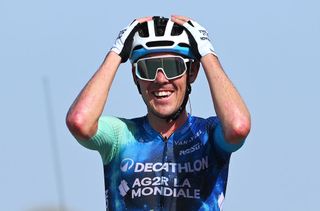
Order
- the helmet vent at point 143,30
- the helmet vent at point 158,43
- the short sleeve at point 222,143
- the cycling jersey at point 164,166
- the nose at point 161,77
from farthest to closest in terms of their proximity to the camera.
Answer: the helmet vent at point 143,30, the helmet vent at point 158,43, the cycling jersey at point 164,166, the nose at point 161,77, the short sleeve at point 222,143

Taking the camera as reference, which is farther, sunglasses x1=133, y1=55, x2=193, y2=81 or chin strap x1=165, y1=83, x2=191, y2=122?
chin strap x1=165, y1=83, x2=191, y2=122

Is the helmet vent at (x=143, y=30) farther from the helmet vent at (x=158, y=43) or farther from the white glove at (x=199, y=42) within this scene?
the white glove at (x=199, y=42)

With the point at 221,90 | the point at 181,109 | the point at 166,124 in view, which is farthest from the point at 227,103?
the point at 166,124

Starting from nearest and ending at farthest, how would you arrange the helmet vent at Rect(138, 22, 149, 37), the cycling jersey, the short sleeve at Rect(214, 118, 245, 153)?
1. the short sleeve at Rect(214, 118, 245, 153)
2. the cycling jersey
3. the helmet vent at Rect(138, 22, 149, 37)

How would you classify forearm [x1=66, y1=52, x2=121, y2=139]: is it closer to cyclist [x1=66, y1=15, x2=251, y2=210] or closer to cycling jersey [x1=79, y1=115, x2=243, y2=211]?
cyclist [x1=66, y1=15, x2=251, y2=210]

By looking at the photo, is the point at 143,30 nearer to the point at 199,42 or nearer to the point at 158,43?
the point at 158,43

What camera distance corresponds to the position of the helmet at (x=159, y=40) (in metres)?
12.9

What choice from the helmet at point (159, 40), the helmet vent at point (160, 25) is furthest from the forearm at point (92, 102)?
the helmet vent at point (160, 25)

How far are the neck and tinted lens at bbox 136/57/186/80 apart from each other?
463 mm

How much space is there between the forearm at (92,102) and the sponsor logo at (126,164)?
52 centimetres

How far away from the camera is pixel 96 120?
41.4ft

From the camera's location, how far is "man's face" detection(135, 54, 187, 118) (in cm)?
1267

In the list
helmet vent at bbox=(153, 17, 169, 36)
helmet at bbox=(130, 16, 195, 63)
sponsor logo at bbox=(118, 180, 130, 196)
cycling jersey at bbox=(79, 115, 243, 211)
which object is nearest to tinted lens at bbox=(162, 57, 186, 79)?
helmet at bbox=(130, 16, 195, 63)

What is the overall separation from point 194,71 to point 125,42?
0.73m
